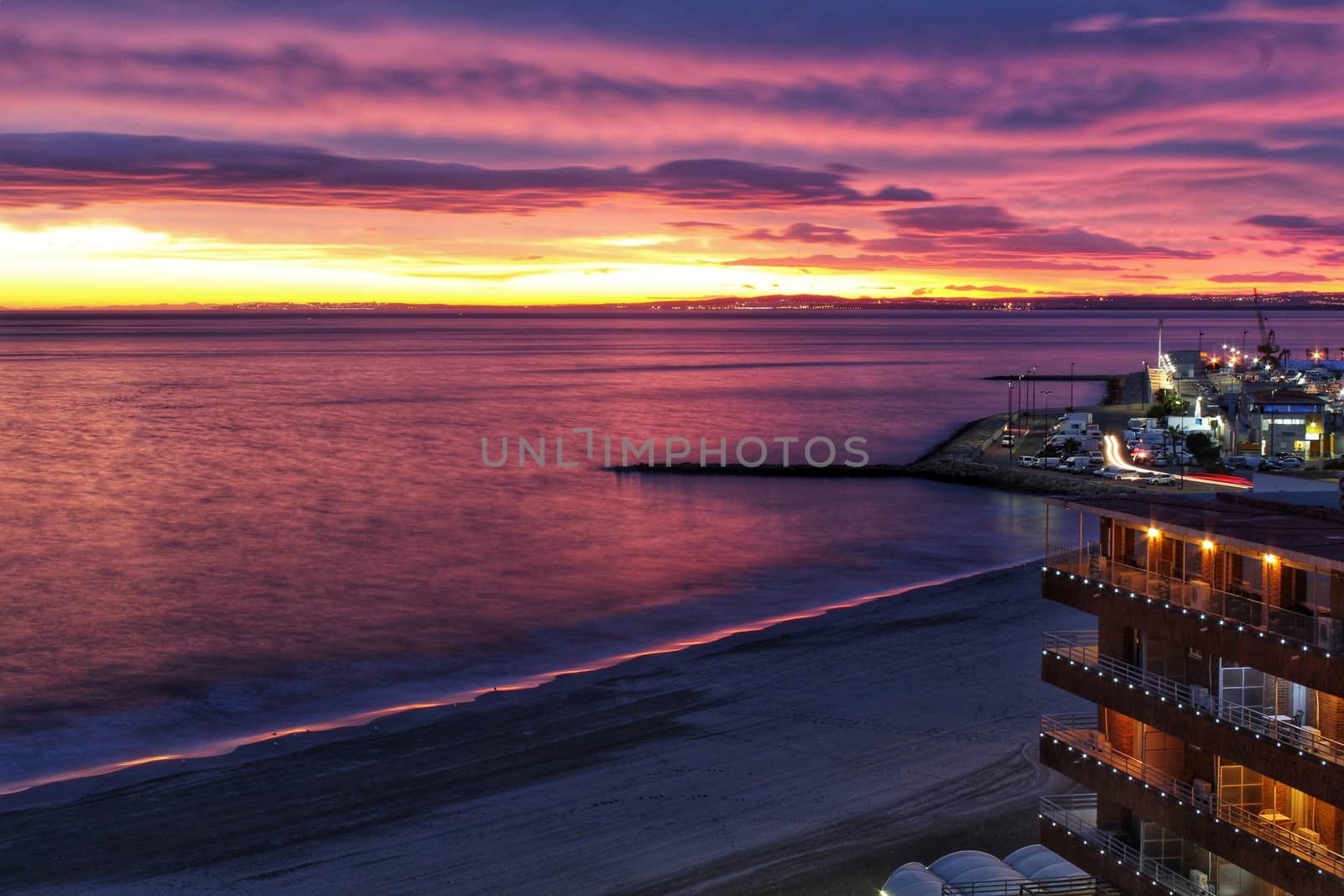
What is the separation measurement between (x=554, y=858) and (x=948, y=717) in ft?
36.4

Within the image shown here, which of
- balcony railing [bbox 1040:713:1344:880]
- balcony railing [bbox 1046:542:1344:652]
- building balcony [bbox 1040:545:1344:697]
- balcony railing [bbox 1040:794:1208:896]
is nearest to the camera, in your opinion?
building balcony [bbox 1040:545:1344:697]

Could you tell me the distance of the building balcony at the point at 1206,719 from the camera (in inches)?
581

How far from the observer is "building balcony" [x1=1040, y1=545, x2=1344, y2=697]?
14.6 m

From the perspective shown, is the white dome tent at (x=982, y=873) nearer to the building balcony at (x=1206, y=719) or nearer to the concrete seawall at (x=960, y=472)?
the building balcony at (x=1206, y=719)

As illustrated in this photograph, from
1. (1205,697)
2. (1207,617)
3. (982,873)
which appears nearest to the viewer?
(1207,617)

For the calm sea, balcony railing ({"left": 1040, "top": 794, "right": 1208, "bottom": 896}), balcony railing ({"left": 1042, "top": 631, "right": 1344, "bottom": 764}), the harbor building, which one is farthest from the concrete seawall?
the harbor building

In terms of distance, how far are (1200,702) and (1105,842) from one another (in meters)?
2.89

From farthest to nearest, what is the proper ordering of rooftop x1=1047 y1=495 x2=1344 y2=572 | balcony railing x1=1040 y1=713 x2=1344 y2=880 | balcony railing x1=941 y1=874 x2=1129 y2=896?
balcony railing x1=941 y1=874 x2=1129 y2=896, rooftop x1=1047 y1=495 x2=1344 y2=572, balcony railing x1=1040 y1=713 x2=1344 y2=880

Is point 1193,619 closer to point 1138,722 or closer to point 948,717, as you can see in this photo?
point 1138,722

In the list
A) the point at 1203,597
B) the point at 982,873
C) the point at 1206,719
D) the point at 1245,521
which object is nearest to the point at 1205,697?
the point at 1206,719

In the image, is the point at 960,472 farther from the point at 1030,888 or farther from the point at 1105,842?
the point at 1105,842

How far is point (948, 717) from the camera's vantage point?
30094 mm

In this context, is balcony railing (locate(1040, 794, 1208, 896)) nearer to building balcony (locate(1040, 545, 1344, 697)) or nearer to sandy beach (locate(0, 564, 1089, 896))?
building balcony (locate(1040, 545, 1344, 697))

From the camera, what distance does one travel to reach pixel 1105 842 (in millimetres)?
17984
